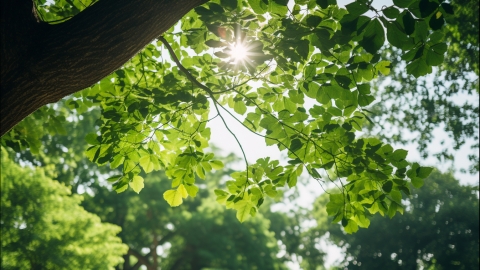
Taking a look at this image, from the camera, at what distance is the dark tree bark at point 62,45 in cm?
168

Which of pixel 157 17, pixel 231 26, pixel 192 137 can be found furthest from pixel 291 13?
pixel 192 137

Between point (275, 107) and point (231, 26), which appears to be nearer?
point (231, 26)

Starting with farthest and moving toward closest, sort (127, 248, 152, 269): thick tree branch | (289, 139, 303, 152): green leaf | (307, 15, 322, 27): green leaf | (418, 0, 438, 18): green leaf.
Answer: (127, 248, 152, 269): thick tree branch, (289, 139, 303, 152): green leaf, (307, 15, 322, 27): green leaf, (418, 0, 438, 18): green leaf

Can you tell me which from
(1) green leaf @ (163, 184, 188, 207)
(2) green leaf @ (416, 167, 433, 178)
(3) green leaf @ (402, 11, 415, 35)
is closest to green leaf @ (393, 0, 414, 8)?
(3) green leaf @ (402, 11, 415, 35)

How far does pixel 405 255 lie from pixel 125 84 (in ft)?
94.9

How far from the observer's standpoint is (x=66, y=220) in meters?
11.2

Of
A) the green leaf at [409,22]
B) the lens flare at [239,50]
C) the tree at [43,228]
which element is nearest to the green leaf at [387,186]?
the green leaf at [409,22]

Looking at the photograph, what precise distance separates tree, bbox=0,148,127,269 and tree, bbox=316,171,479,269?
22.6m

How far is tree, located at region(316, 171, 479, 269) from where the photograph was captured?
985 inches

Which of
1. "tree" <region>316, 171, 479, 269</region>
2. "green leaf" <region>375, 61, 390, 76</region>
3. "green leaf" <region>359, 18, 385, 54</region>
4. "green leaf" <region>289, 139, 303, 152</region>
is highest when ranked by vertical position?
"tree" <region>316, 171, 479, 269</region>

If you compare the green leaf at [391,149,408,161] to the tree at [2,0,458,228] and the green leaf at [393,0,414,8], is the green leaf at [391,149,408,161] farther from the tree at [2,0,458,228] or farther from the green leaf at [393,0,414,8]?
the green leaf at [393,0,414,8]

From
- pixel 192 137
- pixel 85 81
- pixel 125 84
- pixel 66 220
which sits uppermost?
pixel 66 220

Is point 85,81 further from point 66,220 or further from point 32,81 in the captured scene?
point 66,220

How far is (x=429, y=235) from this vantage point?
2589cm
